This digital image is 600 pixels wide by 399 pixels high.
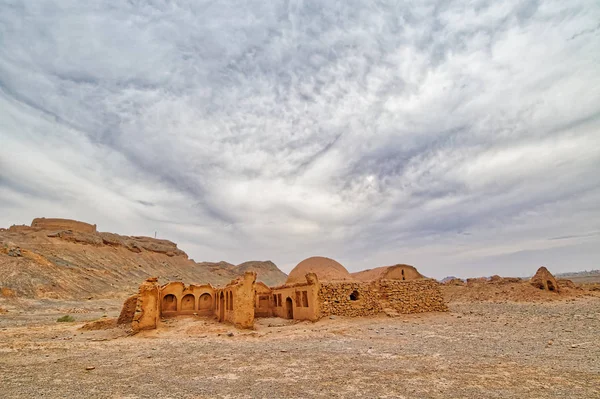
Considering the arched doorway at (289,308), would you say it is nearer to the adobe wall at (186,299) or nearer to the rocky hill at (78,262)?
the adobe wall at (186,299)

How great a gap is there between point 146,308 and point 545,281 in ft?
123

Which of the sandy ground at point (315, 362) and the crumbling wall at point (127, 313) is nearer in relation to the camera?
the sandy ground at point (315, 362)

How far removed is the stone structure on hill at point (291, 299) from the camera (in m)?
17.1

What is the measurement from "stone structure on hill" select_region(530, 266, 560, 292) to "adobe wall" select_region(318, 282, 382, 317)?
24.2 m

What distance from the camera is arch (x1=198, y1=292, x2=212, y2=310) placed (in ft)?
80.6

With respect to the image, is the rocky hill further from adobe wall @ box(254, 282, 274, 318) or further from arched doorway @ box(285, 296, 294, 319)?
arched doorway @ box(285, 296, 294, 319)

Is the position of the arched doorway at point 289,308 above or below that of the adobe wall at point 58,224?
below

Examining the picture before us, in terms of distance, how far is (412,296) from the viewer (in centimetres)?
2158

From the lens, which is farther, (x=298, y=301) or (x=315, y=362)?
(x=298, y=301)

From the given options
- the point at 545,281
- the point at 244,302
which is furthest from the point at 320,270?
the point at 545,281

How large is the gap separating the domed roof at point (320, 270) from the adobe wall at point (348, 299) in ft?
24.3

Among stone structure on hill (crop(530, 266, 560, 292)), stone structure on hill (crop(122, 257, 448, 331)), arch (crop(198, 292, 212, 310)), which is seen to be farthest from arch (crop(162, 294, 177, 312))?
stone structure on hill (crop(530, 266, 560, 292))

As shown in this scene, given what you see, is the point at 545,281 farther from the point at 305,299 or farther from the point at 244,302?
the point at 244,302

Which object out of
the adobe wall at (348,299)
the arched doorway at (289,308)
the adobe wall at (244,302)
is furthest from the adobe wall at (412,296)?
the adobe wall at (244,302)
